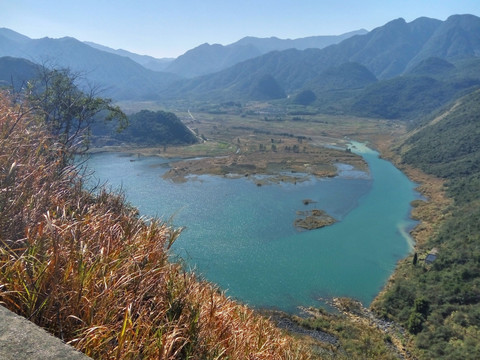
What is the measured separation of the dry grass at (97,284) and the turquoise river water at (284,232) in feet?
20.9

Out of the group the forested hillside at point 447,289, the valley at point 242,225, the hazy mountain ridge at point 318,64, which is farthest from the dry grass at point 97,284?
the hazy mountain ridge at point 318,64

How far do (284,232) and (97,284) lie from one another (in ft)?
74.8

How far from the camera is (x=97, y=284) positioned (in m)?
2.98

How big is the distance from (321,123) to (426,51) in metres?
132

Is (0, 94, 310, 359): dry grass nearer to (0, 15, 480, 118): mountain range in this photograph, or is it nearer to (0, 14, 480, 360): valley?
(0, 14, 480, 360): valley

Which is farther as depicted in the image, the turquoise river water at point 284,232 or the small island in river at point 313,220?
the small island in river at point 313,220

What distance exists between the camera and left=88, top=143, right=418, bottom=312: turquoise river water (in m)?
18.9

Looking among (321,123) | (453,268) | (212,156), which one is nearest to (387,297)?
(453,268)

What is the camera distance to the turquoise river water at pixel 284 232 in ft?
62.1

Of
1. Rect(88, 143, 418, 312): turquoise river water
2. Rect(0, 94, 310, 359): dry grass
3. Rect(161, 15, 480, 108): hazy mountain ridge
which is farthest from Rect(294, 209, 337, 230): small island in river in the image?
Rect(161, 15, 480, 108): hazy mountain ridge

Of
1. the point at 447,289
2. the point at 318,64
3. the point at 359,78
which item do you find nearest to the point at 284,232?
the point at 447,289

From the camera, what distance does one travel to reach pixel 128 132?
198ft

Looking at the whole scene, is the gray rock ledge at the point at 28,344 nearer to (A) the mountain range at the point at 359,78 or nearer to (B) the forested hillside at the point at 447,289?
(B) the forested hillside at the point at 447,289

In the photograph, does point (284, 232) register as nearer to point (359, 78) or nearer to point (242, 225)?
point (242, 225)
